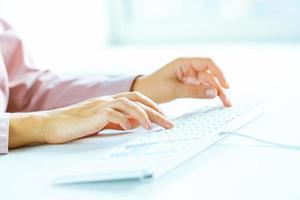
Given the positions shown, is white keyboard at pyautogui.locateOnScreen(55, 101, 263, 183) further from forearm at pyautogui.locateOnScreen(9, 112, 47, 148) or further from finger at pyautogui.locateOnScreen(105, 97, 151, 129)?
forearm at pyautogui.locateOnScreen(9, 112, 47, 148)

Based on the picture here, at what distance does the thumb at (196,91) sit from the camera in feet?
3.81

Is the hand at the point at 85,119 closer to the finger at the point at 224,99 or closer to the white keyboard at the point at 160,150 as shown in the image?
the white keyboard at the point at 160,150

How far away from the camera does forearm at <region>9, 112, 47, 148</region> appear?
0.98 metres

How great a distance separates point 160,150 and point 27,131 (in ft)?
0.89

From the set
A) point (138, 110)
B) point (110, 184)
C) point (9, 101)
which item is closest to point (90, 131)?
point (138, 110)

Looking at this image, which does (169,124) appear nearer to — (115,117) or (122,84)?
(115,117)

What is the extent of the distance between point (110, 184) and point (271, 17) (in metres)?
1.27

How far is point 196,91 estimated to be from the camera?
3.89 ft

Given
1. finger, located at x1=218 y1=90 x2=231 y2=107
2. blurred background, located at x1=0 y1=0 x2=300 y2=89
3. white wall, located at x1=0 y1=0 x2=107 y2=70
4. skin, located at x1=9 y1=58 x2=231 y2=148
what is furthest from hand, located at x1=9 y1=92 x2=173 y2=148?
white wall, located at x1=0 y1=0 x2=107 y2=70

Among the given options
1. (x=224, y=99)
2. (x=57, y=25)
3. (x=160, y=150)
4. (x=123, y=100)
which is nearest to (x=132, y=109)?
(x=123, y=100)

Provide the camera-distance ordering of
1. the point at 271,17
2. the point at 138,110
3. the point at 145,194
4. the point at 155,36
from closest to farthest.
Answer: the point at 145,194, the point at 138,110, the point at 271,17, the point at 155,36

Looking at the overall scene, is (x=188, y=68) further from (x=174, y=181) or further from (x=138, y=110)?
(x=174, y=181)

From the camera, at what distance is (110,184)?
2.41 ft

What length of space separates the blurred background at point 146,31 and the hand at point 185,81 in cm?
45
